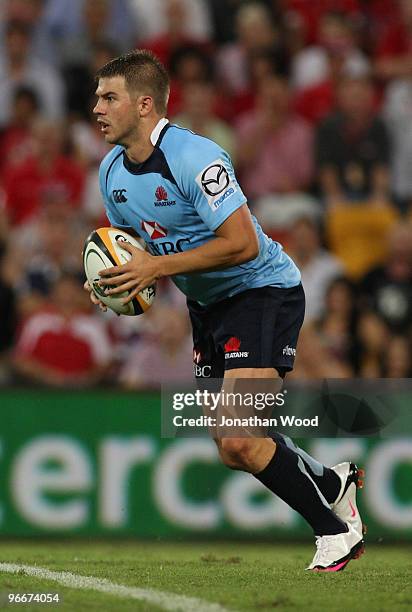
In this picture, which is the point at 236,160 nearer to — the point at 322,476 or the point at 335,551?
the point at 322,476

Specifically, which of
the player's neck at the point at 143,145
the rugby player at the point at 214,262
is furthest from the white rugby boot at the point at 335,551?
the player's neck at the point at 143,145

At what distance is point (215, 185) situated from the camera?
18.7ft

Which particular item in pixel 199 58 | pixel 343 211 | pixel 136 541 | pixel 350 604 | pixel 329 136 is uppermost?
pixel 199 58

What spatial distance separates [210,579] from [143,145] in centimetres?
213

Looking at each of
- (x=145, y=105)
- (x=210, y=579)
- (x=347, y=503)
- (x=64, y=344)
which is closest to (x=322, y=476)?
(x=347, y=503)

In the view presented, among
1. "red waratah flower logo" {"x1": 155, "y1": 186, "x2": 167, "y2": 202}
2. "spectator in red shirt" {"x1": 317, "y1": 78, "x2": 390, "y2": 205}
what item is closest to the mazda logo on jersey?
"red waratah flower logo" {"x1": 155, "y1": 186, "x2": 167, "y2": 202}

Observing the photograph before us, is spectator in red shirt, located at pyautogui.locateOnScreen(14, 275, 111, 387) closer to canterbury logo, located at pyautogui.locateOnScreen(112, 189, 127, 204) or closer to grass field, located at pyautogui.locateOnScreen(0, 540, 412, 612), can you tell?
grass field, located at pyautogui.locateOnScreen(0, 540, 412, 612)

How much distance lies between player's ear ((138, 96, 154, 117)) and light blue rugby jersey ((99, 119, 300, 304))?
0.09 metres

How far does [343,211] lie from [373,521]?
3.67m

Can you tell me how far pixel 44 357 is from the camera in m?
9.73

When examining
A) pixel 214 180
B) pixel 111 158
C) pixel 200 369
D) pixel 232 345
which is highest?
pixel 111 158

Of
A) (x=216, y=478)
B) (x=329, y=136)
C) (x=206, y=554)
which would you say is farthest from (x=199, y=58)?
(x=206, y=554)

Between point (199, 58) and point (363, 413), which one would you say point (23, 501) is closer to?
point (363, 413)

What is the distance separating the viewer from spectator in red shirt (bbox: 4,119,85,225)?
1173 centimetres
